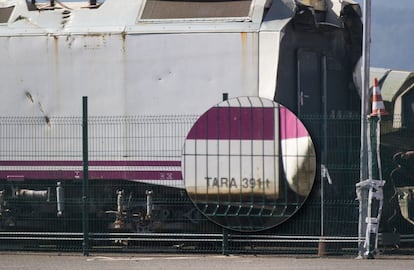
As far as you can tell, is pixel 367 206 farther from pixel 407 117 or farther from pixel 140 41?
pixel 140 41

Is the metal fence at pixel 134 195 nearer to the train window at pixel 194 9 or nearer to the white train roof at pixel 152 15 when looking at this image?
the white train roof at pixel 152 15

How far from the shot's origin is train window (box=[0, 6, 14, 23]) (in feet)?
53.1

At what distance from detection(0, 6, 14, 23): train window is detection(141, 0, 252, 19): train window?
2.16m

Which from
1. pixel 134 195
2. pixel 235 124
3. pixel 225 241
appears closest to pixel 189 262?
pixel 225 241

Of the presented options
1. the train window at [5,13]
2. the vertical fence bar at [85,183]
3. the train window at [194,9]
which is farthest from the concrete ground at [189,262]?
the train window at [5,13]

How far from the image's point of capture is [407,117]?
16531mm

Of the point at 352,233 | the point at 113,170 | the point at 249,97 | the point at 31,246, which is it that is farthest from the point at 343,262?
the point at 31,246

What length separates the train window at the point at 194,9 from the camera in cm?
1520

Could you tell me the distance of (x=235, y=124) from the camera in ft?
47.6

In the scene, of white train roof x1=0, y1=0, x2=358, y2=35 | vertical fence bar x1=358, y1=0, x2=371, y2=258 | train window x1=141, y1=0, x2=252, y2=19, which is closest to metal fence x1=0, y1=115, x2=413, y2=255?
vertical fence bar x1=358, y1=0, x2=371, y2=258

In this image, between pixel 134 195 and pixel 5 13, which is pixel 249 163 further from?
pixel 5 13

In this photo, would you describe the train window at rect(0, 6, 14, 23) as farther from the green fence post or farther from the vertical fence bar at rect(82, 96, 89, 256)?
the green fence post

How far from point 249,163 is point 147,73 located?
212cm

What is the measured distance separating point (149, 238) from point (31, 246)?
1768 mm
